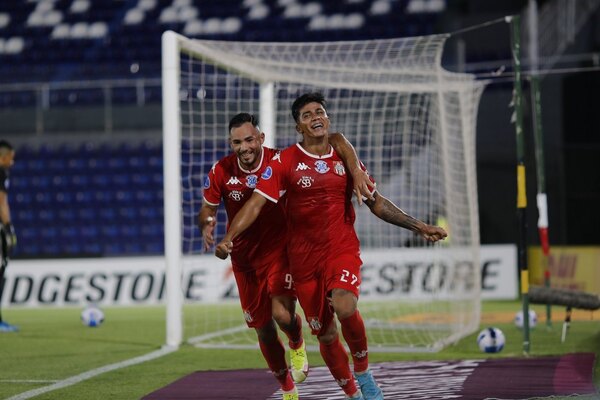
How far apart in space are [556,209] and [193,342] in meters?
10.2

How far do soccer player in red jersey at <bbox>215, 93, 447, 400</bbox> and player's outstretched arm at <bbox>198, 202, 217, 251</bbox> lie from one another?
169 mm

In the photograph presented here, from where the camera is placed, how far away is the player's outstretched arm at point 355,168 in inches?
254

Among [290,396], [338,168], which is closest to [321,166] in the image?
[338,168]

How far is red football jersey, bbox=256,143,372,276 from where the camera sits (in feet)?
21.5

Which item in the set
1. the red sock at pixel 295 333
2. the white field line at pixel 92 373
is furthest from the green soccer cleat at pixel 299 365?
the white field line at pixel 92 373

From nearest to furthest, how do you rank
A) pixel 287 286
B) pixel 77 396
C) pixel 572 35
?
pixel 287 286 → pixel 77 396 → pixel 572 35

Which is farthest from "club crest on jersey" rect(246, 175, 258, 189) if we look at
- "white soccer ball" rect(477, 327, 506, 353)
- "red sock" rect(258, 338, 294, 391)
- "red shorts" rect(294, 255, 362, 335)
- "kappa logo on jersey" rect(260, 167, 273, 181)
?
"white soccer ball" rect(477, 327, 506, 353)

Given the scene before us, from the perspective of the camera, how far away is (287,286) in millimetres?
6957

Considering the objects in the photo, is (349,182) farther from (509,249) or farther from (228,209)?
(509,249)

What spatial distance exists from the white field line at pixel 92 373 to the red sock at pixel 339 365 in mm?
2379

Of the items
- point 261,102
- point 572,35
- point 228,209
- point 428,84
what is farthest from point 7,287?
point 228,209

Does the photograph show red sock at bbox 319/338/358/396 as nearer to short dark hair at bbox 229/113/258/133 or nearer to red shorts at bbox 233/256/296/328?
red shorts at bbox 233/256/296/328

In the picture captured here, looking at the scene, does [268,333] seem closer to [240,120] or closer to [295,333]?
[295,333]

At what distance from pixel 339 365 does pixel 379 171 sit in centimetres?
817
